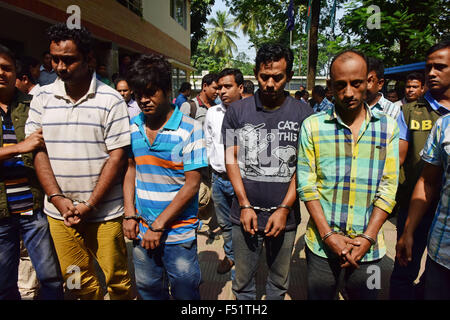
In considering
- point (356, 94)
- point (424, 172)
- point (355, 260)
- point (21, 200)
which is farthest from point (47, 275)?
point (424, 172)

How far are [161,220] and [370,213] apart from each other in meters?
1.26

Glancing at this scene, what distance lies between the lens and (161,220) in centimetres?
184

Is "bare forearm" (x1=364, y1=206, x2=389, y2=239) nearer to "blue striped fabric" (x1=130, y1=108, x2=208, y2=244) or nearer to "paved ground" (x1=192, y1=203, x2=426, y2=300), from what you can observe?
"blue striped fabric" (x1=130, y1=108, x2=208, y2=244)

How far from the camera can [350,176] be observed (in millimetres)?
1706

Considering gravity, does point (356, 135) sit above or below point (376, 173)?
above

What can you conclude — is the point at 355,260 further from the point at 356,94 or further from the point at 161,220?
the point at 161,220

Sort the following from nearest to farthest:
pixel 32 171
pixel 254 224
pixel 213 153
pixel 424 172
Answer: pixel 424 172, pixel 254 224, pixel 32 171, pixel 213 153

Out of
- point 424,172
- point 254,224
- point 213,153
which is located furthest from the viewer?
point 213,153

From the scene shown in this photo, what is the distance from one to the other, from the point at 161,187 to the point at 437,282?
1630 mm

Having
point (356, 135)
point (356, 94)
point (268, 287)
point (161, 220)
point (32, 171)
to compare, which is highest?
point (356, 94)

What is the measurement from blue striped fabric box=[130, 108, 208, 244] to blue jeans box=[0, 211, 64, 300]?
80cm

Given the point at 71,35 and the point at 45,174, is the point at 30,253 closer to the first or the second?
the point at 45,174

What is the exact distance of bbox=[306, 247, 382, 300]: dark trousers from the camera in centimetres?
174

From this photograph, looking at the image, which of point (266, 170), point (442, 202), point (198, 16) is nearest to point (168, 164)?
point (266, 170)
